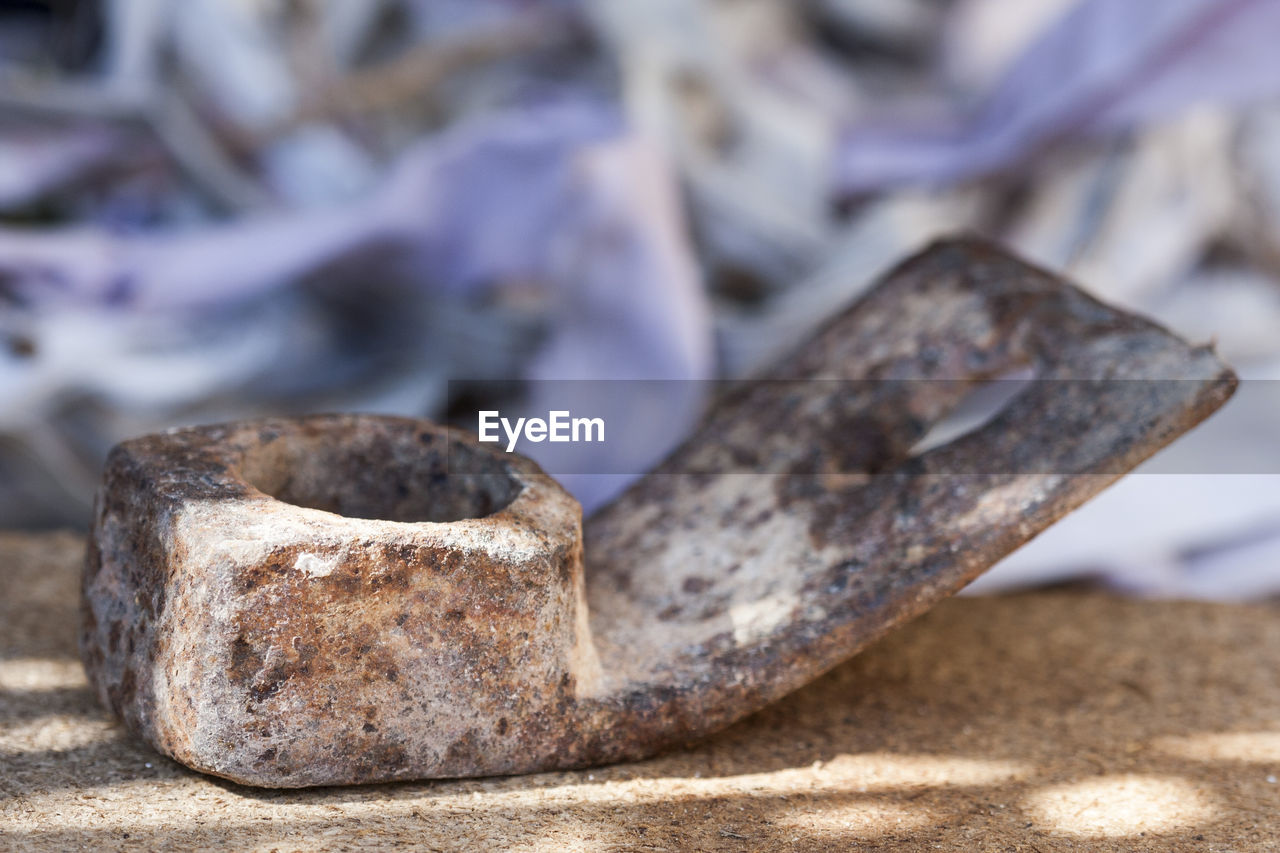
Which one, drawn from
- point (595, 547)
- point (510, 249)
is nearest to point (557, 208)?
point (510, 249)

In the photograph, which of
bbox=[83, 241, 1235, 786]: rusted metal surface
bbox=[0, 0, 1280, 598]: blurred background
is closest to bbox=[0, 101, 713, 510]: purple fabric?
bbox=[0, 0, 1280, 598]: blurred background

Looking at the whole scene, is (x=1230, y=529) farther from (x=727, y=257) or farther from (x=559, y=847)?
(x=559, y=847)

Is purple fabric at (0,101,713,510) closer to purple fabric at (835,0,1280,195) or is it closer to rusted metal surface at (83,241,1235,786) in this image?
rusted metal surface at (83,241,1235,786)

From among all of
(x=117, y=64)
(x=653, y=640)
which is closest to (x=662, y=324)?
(x=653, y=640)
